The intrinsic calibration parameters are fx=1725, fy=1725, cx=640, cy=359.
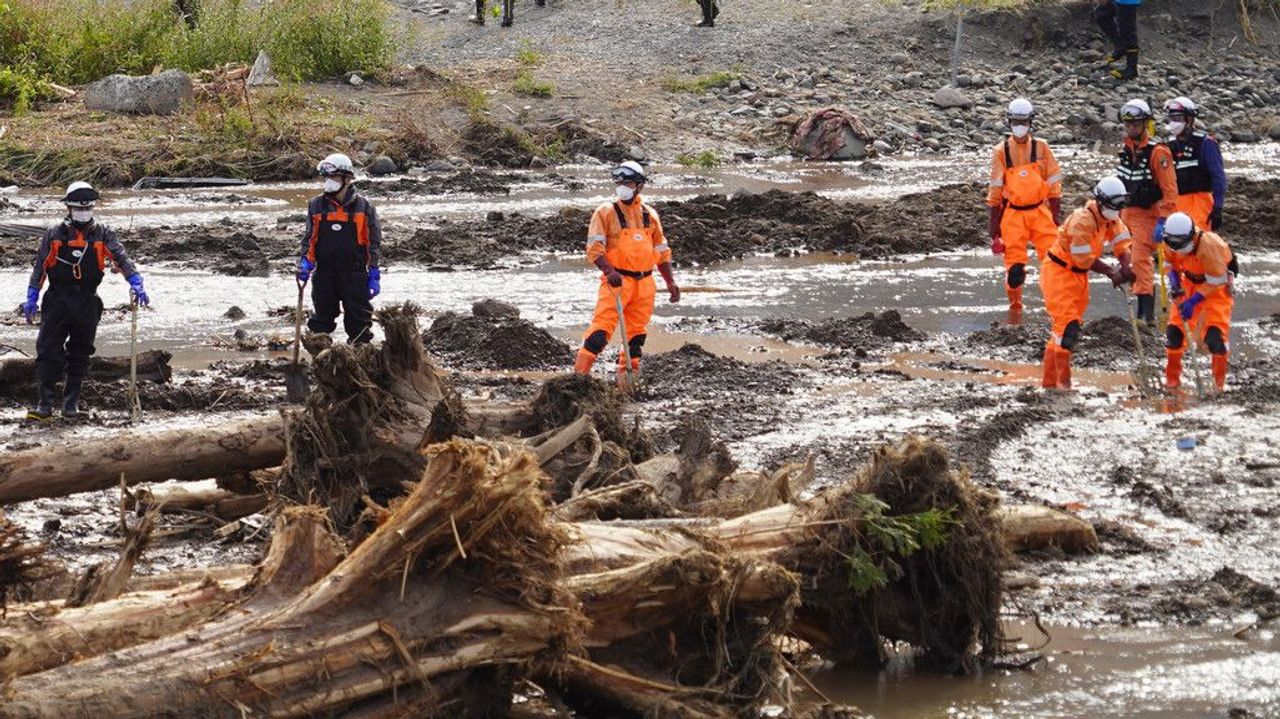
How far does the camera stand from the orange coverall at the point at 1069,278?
1290 centimetres

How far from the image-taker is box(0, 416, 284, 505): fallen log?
8.52 m

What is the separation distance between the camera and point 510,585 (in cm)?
582

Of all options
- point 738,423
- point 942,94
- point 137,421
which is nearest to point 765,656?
point 738,423

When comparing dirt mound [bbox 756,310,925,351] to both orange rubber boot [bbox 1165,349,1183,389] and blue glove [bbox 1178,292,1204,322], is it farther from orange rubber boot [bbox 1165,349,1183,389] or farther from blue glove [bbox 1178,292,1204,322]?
blue glove [bbox 1178,292,1204,322]

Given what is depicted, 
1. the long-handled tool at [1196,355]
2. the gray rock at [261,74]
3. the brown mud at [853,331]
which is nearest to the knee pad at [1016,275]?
the brown mud at [853,331]

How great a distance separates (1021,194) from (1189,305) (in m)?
3.31

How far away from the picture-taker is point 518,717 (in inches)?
247

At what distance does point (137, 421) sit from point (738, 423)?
417 centimetres

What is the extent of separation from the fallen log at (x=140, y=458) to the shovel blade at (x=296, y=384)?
10.7 ft

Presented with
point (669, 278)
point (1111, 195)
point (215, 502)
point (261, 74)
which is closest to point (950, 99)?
point (261, 74)

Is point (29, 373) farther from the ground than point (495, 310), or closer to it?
closer to it

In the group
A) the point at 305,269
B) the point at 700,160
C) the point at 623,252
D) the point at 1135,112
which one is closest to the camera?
the point at 623,252

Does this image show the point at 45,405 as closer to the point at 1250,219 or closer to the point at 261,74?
the point at 1250,219

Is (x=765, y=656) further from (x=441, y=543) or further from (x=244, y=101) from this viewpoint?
(x=244, y=101)
